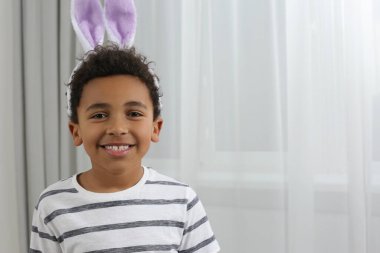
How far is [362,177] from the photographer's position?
4.55ft

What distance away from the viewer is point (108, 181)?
986 mm

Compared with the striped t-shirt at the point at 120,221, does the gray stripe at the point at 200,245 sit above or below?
below

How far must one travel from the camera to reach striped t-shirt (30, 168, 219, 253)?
925 millimetres

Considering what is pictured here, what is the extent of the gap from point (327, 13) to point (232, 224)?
0.77 m

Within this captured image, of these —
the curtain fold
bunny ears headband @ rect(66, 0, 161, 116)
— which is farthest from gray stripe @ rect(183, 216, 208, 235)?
the curtain fold

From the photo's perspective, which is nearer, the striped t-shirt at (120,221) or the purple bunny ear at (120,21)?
the striped t-shirt at (120,221)

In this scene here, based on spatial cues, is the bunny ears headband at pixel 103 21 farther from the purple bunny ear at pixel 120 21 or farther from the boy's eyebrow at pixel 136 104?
the boy's eyebrow at pixel 136 104

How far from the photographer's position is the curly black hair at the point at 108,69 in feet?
3.15

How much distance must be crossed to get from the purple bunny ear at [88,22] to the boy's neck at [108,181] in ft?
0.95

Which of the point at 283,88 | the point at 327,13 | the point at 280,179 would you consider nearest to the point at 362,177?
the point at 280,179

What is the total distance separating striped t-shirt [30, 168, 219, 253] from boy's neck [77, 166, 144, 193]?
0.06ft

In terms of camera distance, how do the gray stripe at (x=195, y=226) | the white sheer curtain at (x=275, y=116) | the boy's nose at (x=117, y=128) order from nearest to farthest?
1. the boy's nose at (x=117, y=128)
2. the gray stripe at (x=195, y=226)
3. the white sheer curtain at (x=275, y=116)

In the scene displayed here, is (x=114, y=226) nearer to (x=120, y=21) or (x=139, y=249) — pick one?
(x=139, y=249)

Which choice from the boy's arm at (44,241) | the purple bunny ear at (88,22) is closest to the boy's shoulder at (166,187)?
the boy's arm at (44,241)
